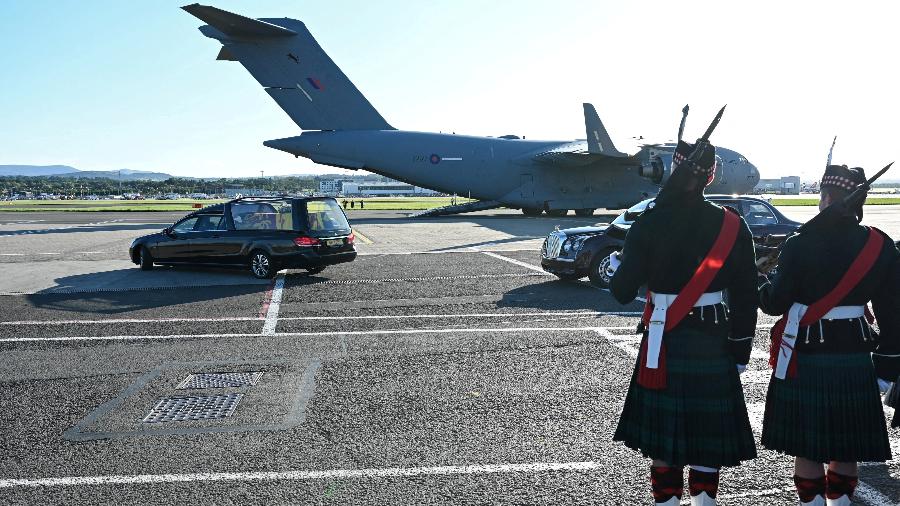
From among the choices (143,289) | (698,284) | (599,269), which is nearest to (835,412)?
(698,284)

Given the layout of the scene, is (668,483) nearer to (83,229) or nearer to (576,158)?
(576,158)

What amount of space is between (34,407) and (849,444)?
6.24 meters

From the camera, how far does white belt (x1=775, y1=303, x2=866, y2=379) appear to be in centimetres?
378

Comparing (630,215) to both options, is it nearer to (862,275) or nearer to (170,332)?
(170,332)

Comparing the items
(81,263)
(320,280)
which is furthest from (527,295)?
(81,263)

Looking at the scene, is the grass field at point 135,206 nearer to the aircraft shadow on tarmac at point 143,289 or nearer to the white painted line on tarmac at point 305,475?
the aircraft shadow on tarmac at point 143,289

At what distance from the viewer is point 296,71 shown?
107 feet

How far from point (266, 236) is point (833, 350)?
1281 cm

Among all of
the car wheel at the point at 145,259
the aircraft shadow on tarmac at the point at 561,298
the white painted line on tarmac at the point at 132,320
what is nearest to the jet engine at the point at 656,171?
the aircraft shadow on tarmac at the point at 561,298

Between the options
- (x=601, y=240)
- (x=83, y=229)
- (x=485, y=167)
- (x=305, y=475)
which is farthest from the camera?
(x=485, y=167)

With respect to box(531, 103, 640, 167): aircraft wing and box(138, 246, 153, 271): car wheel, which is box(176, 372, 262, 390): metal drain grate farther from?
box(531, 103, 640, 167): aircraft wing

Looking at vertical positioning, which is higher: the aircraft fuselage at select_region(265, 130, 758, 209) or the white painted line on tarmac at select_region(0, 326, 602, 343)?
the aircraft fuselage at select_region(265, 130, 758, 209)

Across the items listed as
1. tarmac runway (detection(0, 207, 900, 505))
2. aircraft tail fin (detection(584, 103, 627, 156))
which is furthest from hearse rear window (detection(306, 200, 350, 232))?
aircraft tail fin (detection(584, 103, 627, 156))

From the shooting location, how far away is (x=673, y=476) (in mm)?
3590
